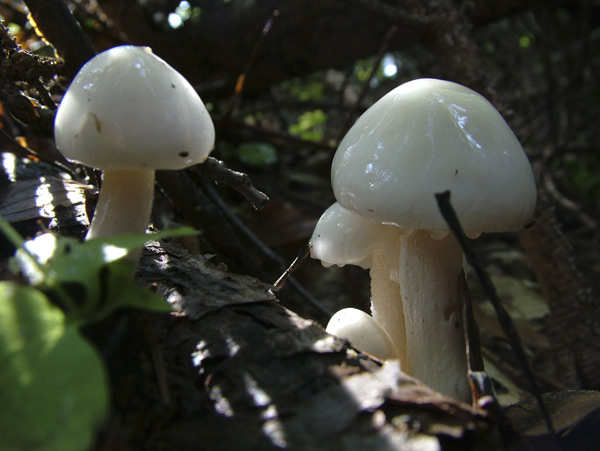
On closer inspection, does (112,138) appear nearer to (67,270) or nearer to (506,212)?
(67,270)

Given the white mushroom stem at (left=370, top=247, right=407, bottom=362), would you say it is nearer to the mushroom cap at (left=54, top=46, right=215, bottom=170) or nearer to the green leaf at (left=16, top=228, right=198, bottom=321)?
the mushroom cap at (left=54, top=46, right=215, bottom=170)

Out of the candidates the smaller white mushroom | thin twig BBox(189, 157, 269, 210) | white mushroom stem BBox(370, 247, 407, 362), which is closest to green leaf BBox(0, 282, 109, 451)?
thin twig BBox(189, 157, 269, 210)

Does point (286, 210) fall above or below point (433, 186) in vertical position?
below

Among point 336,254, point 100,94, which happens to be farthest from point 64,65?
point 336,254

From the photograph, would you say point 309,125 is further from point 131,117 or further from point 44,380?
point 44,380

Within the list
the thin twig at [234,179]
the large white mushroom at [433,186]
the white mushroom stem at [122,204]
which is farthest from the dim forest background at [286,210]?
the large white mushroom at [433,186]

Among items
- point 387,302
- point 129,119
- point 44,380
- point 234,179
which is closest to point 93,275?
point 44,380
